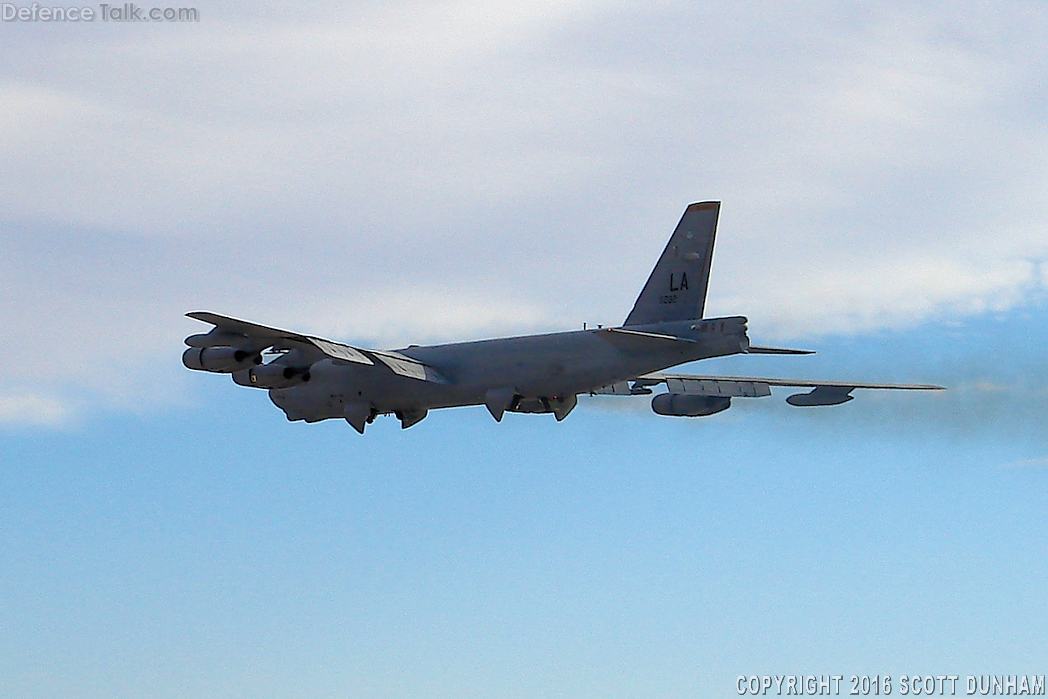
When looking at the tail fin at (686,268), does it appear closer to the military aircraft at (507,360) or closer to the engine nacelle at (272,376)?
the military aircraft at (507,360)

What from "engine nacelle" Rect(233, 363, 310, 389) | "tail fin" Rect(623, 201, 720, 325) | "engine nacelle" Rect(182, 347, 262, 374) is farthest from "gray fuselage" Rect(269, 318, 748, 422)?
"engine nacelle" Rect(182, 347, 262, 374)

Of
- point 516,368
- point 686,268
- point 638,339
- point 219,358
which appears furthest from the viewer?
point 516,368

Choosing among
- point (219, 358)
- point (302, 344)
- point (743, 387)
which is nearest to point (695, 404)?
point (743, 387)

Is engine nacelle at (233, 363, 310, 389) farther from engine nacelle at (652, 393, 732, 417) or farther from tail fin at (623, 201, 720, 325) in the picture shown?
engine nacelle at (652, 393, 732, 417)

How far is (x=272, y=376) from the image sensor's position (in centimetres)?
5459

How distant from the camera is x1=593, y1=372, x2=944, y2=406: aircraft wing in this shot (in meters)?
56.1

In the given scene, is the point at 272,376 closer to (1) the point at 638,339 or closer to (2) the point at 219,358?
(2) the point at 219,358

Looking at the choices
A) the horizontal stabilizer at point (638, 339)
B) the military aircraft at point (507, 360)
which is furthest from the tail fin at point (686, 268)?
the horizontal stabilizer at point (638, 339)

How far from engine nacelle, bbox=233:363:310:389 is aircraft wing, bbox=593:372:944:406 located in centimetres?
966

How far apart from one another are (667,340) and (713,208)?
4.22m

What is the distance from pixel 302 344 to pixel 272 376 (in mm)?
3191

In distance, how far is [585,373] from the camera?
52.2m

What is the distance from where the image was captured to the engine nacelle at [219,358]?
51.9 meters

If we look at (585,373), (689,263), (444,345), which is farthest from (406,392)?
(689,263)
